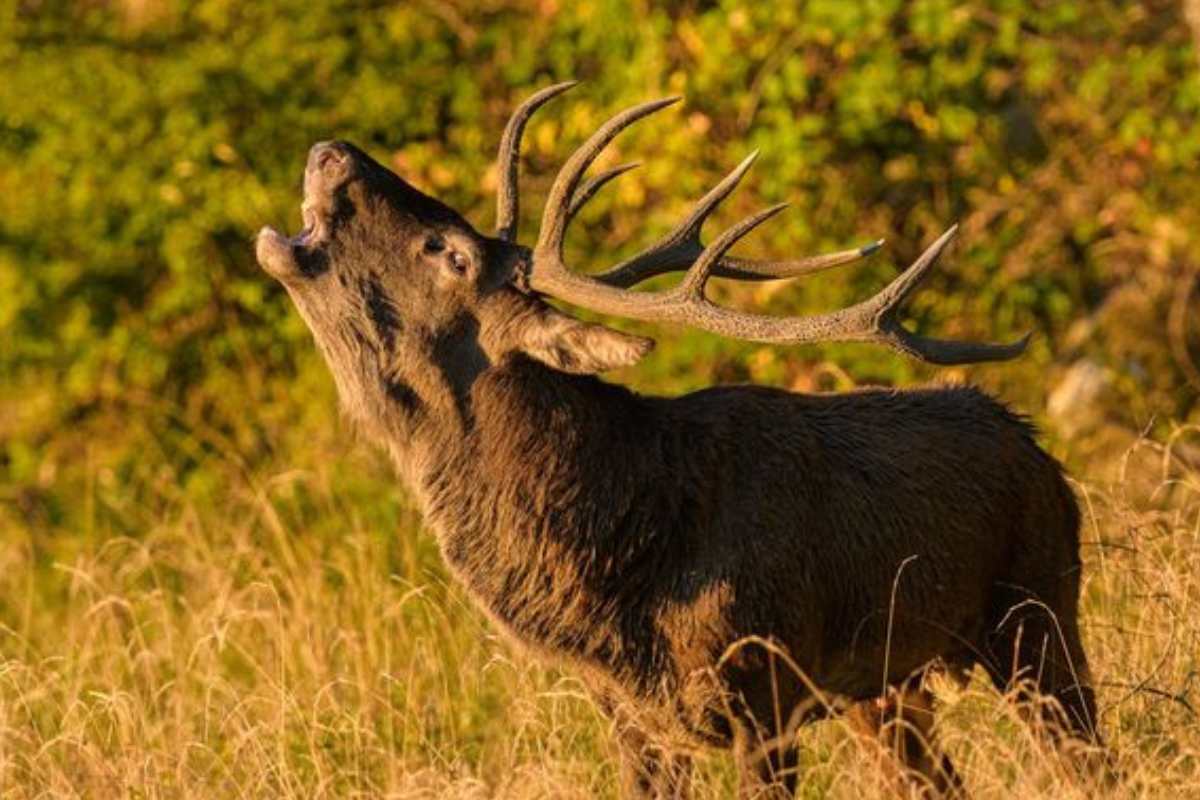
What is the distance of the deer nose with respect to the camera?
20.5 ft

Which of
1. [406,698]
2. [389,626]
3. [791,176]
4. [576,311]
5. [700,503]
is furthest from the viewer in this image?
[576,311]

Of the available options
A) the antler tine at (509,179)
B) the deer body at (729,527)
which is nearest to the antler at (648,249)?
the antler tine at (509,179)

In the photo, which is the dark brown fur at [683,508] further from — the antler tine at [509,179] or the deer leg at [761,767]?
the antler tine at [509,179]

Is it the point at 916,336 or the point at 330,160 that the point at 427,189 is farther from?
the point at 916,336

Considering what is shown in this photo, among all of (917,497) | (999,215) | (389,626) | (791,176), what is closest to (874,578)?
(917,497)

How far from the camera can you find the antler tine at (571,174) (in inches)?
240

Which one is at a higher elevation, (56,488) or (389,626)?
(389,626)

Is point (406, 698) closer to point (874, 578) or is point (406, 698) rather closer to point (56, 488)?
point (874, 578)

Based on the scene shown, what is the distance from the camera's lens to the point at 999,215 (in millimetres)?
11633

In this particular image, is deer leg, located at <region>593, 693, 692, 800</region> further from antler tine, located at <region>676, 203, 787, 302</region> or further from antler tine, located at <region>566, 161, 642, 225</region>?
antler tine, located at <region>566, 161, 642, 225</region>

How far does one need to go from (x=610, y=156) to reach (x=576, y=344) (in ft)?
16.0

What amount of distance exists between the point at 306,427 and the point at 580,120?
2.04 m

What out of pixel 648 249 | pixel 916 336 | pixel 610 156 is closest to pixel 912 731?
pixel 916 336

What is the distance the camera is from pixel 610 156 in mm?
10727
